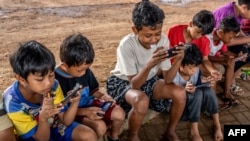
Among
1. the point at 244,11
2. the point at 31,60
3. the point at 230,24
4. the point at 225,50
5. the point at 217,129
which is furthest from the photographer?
the point at 244,11

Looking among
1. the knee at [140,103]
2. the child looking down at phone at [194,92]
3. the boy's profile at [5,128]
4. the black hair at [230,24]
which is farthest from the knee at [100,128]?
the black hair at [230,24]

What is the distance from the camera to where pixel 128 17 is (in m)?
6.90

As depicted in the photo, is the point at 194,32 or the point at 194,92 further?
the point at 194,32

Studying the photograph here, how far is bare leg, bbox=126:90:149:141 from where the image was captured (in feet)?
8.26

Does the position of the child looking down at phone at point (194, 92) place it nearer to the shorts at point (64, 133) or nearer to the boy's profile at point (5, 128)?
the shorts at point (64, 133)

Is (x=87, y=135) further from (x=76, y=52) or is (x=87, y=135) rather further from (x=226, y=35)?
(x=226, y=35)

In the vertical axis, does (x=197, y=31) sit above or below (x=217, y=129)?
above

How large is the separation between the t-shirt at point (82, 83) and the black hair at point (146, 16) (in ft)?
1.90

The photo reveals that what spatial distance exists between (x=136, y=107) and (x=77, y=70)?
570mm

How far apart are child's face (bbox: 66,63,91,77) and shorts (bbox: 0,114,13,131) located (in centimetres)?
55

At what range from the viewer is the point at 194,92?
114 inches

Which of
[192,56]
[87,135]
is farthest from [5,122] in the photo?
[192,56]

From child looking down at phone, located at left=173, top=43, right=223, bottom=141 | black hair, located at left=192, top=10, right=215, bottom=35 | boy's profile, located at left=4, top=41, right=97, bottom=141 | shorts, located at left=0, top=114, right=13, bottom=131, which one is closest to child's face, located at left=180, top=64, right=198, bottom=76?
child looking down at phone, located at left=173, top=43, right=223, bottom=141

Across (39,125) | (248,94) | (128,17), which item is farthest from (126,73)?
(128,17)
